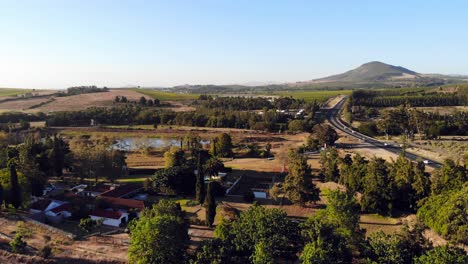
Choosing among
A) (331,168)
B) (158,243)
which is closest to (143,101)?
(331,168)

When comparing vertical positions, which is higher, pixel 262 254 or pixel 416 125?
pixel 416 125

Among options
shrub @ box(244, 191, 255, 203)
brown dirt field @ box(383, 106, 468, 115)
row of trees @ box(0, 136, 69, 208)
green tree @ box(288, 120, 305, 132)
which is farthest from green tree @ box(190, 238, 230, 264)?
brown dirt field @ box(383, 106, 468, 115)

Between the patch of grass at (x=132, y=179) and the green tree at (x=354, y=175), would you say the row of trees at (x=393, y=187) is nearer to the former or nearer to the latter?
the green tree at (x=354, y=175)

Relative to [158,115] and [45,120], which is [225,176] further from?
[45,120]

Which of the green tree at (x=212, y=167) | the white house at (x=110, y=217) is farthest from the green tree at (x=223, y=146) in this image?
the white house at (x=110, y=217)

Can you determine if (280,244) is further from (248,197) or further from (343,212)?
(248,197)

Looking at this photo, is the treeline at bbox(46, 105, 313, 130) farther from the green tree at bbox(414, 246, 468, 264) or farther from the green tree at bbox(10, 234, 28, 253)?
the green tree at bbox(10, 234, 28, 253)

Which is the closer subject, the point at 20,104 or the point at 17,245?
the point at 17,245
